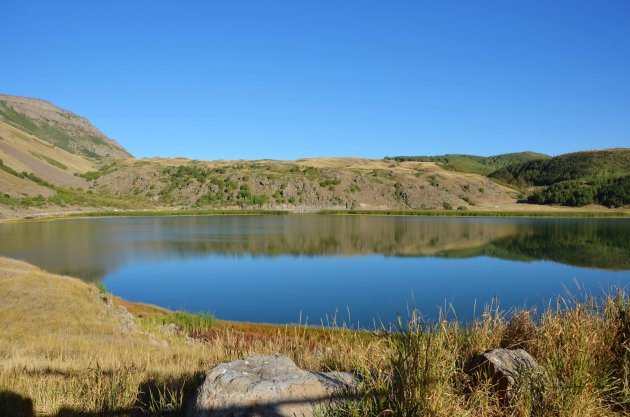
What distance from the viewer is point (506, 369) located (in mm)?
5199

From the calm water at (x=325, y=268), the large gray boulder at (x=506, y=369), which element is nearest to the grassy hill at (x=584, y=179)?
the calm water at (x=325, y=268)

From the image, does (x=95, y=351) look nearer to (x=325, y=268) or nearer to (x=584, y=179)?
(x=325, y=268)

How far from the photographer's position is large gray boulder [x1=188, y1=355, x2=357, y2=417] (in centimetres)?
459

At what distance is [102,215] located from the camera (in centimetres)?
9244

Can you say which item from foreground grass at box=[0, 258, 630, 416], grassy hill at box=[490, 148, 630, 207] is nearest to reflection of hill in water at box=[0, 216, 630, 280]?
foreground grass at box=[0, 258, 630, 416]

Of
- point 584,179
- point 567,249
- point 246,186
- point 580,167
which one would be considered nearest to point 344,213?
point 246,186

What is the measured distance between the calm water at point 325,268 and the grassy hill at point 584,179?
7315 cm

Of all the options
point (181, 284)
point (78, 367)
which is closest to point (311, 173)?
point (181, 284)

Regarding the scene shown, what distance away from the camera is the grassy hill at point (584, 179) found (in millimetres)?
121000

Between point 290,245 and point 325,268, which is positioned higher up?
point 290,245

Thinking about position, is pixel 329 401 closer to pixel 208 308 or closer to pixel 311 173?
pixel 208 308

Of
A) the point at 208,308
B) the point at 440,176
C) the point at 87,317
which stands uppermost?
the point at 440,176

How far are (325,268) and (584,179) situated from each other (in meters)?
134

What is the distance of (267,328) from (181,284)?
39.9ft
